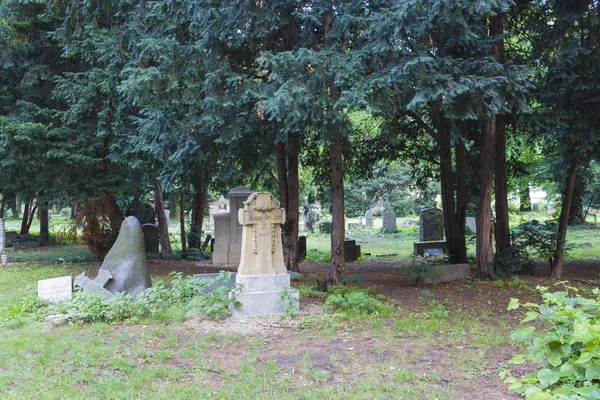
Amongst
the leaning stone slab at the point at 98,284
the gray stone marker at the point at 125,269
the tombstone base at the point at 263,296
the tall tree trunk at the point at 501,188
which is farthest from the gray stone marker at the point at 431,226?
the leaning stone slab at the point at 98,284

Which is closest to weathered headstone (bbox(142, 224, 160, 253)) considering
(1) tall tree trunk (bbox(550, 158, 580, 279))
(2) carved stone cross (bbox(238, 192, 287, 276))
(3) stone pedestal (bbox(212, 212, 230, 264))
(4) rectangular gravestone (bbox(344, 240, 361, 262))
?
(3) stone pedestal (bbox(212, 212, 230, 264))

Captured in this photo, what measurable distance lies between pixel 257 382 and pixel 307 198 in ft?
77.5

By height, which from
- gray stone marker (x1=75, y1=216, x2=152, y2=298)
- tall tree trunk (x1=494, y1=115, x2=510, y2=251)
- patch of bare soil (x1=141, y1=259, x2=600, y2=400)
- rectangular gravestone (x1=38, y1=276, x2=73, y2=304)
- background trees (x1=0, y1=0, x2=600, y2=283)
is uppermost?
background trees (x1=0, y1=0, x2=600, y2=283)

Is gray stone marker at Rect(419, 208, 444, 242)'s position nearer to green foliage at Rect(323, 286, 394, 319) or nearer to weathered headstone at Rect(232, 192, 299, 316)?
green foliage at Rect(323, 286, 394, 319)

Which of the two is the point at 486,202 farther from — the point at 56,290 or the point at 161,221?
the point at 161,221

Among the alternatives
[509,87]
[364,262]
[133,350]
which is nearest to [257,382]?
[133,350]

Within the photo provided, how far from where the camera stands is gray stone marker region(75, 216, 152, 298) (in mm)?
7617

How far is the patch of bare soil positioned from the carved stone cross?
73 cm

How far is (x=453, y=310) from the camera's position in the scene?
7.25 metres

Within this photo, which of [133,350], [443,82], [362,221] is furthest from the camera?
[362,221]

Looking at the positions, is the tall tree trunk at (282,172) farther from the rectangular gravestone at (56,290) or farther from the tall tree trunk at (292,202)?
the rectangular gravestone at (56,290)

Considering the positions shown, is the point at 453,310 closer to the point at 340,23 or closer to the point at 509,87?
the point at 509,87

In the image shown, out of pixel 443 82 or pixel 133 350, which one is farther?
pixel 443 82

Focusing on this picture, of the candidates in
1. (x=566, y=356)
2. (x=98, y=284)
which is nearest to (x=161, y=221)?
(x=98, y=284)
